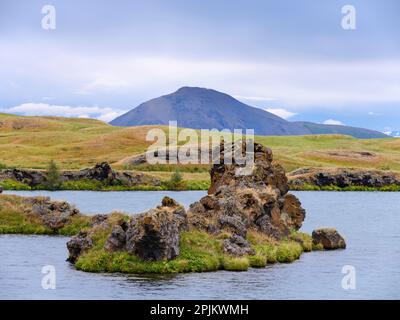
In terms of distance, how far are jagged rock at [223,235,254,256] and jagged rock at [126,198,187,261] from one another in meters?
3.99

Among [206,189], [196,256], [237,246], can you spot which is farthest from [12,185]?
[196,256]

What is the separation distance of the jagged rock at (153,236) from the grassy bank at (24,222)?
21.6 meters

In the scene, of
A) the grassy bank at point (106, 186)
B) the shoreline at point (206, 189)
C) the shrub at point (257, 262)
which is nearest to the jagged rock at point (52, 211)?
the shrub at point (257, 262)

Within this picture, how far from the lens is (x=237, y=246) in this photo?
5247cm

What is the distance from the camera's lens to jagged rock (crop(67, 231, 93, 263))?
5159 centimetres

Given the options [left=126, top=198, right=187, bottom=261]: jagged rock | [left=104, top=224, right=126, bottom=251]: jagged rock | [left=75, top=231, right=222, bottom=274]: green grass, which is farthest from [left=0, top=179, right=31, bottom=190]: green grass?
[left=126, top=198, right=187, bottom=261]: jagged rock

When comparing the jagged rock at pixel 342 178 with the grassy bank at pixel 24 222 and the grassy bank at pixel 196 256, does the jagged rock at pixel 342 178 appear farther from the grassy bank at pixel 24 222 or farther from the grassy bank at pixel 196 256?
the grassy bank at pixel 196 256

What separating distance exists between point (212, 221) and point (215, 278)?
8230 mm

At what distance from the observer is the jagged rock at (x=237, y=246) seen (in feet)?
169

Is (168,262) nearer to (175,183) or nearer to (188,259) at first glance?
(188,259)

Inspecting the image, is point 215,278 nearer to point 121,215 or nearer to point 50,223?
point 121,215

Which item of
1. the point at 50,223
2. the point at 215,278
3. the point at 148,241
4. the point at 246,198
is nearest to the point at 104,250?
the point at 148,241

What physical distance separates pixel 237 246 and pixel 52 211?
86.1ft
